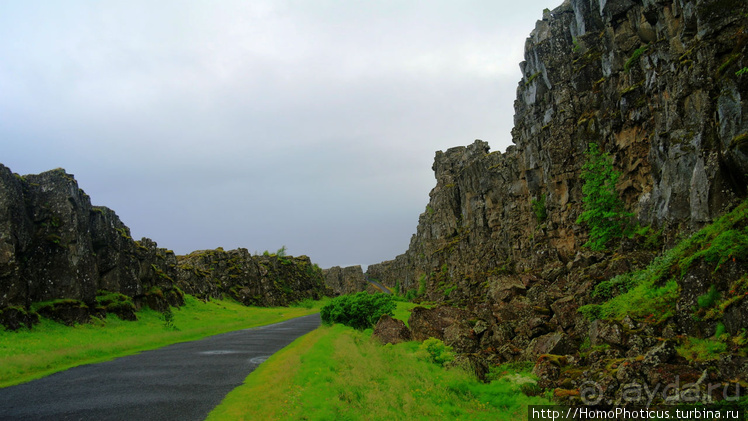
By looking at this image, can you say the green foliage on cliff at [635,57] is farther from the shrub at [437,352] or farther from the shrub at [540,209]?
the shrub at [437,352]

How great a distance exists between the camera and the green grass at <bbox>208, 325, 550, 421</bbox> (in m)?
14.8

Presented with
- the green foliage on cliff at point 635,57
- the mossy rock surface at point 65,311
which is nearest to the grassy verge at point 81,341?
the mossy rock surface at point 65,311

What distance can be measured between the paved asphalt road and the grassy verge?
1.93 m

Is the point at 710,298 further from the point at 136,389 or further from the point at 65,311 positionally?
the point at 65,311

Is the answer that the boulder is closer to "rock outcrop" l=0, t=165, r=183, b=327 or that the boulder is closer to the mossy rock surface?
the mossy rock surface

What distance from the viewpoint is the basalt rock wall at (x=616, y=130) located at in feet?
73.4

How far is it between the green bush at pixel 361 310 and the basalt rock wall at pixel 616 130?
37.4ft

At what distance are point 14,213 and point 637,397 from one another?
48.9 m

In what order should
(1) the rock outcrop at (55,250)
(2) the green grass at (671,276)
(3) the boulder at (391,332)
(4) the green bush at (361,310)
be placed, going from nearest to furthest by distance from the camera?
(2) the green grass at (671,276), (3) the boulder at (391,332), (1) the rock outcrop at (55,250), (4) the green bush at (361,310)

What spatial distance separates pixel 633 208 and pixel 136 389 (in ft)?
130

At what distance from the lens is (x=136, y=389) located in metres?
18.4

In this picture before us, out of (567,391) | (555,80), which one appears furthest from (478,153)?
(567,391)

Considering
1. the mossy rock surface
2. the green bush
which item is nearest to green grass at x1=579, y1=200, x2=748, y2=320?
the green bush

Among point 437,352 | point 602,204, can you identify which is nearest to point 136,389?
point 437,352
